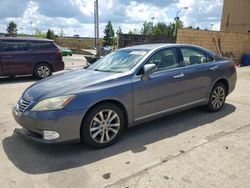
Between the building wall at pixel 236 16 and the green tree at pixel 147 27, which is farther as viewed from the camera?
the green tree at pixel 147 27

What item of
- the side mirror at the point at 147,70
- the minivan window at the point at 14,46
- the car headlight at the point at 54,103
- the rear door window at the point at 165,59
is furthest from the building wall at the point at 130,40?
the car headlight at the point at 54,103

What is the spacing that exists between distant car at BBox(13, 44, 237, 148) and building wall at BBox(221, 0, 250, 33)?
19.8 m

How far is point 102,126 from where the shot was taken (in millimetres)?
3926

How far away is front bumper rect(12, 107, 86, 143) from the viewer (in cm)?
354

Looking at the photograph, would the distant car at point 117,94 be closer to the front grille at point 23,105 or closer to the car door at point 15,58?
the front grille at point 23,105

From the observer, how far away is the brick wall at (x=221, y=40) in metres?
14.5

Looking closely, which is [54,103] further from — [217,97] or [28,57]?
[28,57]

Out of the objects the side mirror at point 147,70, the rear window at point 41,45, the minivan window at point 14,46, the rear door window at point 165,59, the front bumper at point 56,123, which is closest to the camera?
Result: the front bumper at point 56,123

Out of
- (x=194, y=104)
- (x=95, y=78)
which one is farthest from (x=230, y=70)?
(x=95, y=78)

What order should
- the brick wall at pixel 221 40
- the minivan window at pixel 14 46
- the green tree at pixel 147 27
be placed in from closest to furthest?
the minivan window at pixel 14 46 < the brick wall at pixel 221 40 < the green tree at pixel 147 27

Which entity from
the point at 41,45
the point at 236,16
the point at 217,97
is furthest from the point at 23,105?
the point at 236,16

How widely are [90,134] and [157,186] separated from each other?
1278 millimetres

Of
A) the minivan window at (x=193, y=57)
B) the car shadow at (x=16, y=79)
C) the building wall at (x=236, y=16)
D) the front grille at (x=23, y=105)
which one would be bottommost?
the car shadow at (x=16, y=79)

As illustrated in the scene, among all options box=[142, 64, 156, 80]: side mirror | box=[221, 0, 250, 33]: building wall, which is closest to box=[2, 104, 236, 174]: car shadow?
box=[142, 64, 156, 80]: side mirror
